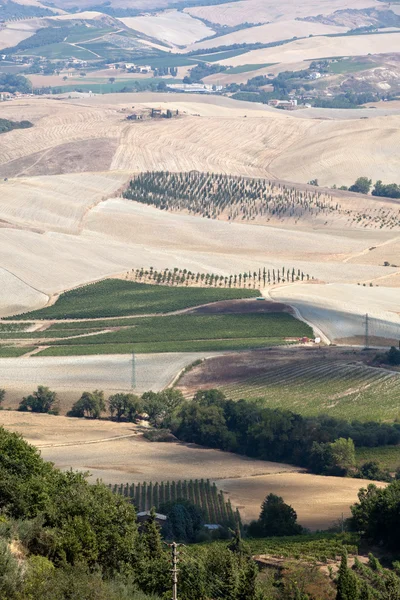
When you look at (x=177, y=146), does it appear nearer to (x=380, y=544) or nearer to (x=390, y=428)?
(x=390, y=428)

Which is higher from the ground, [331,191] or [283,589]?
[331,191]

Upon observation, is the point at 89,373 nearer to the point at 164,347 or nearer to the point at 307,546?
the point at 164,347

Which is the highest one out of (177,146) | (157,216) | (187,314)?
(177,146)

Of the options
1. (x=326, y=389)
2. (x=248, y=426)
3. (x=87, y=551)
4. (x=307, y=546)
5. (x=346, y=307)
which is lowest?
(x=307, y=546)

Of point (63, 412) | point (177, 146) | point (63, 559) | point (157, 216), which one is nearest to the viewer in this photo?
point (63, 559)

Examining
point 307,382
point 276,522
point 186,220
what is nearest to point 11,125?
point 186,220

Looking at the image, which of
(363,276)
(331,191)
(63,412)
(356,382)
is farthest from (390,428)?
(331,191)

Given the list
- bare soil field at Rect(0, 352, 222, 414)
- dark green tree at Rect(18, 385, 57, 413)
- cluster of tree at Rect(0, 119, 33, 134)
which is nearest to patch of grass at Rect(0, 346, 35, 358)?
bare soil field at Rect(0, 352, 222, 414)
